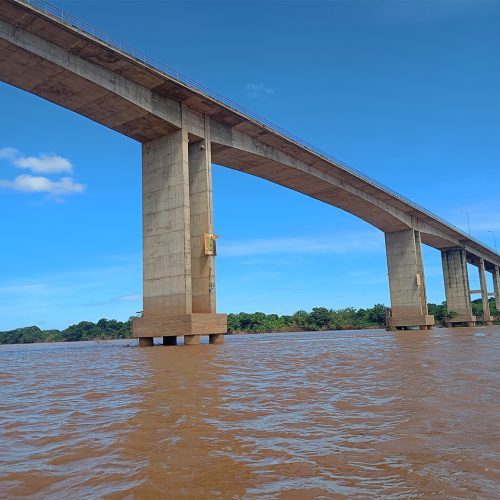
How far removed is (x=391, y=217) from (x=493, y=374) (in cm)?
4536

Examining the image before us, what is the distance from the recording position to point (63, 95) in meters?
24.3

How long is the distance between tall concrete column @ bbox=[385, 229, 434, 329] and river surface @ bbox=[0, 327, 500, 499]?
47518mm

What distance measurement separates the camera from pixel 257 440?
406 centimetres

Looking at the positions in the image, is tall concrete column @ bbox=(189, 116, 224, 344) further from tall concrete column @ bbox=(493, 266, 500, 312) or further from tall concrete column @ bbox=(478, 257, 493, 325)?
tall concrete column @ bbox=(493, 266, 500, 312)

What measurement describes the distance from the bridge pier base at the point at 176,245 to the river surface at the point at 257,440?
57.4ft

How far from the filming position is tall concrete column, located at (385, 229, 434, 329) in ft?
173

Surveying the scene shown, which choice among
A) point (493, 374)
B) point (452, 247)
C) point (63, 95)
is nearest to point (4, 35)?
point (63, 95)

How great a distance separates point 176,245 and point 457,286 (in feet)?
183

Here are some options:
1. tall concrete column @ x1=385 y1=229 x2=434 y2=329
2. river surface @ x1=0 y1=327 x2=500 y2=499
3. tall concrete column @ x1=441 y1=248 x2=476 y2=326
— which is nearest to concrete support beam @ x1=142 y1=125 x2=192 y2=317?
river surface @ x1=0 y1=327 x2=500 y2=499

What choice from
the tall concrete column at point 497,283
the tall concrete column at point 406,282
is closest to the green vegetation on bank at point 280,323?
the tall concrete column at point 497,283

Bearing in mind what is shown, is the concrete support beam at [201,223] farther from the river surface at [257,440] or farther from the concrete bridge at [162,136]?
the river surface at [257,440]

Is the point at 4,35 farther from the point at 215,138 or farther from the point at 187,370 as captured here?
the point at 187,370

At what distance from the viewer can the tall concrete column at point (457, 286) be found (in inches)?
2717

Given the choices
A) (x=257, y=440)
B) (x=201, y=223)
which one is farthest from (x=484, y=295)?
(x=257, y=440)
